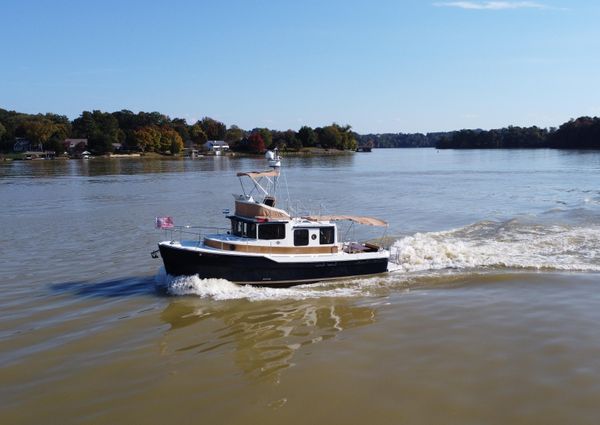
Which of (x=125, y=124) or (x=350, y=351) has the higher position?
(x=125, y=124)

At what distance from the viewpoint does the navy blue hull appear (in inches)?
803

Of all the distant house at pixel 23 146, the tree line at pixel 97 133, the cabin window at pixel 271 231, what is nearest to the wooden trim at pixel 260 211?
the cabin window at pixel 271 231

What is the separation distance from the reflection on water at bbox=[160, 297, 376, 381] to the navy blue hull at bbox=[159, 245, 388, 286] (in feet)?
4.51

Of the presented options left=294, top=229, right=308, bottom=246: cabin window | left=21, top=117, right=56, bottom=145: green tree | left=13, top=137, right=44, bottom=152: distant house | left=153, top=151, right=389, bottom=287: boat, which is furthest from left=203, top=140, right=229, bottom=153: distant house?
left=294, top=229, right=308, bottom=246: cabin window

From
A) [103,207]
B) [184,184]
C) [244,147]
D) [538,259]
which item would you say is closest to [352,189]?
[184,184]

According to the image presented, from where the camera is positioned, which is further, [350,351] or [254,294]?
[254,294]

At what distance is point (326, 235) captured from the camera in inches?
880

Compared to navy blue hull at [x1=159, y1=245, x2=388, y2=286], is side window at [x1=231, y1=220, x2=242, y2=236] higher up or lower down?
higher up

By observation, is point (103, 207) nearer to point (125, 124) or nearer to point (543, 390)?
point (543, 390)

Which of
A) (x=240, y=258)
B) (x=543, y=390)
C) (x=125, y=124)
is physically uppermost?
(x=125, y=124)

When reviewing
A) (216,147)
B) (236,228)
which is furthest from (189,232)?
(216,147)

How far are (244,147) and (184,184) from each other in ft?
430

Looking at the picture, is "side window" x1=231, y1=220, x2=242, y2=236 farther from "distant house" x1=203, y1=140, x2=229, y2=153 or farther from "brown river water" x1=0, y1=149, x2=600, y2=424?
"distant house" x1=203, y1=140, x2=229, y2=153

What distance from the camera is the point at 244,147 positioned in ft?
650
